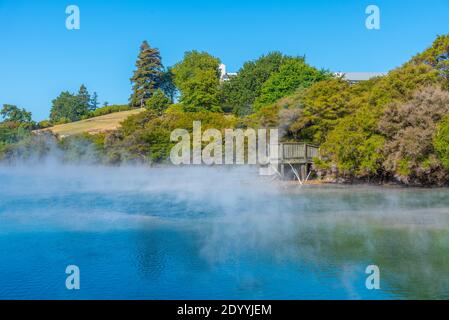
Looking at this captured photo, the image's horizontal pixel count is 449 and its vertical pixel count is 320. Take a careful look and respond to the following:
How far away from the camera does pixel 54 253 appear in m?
13.4

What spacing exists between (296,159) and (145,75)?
57.6 m

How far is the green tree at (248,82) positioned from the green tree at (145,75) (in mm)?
19312

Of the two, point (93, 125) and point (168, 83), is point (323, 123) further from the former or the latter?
point (168, 83)

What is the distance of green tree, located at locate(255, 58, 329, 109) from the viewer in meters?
52.2

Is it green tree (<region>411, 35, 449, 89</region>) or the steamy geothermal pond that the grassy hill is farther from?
the steamy geothermal pond

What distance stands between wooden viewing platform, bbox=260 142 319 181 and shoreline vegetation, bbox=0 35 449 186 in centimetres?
89

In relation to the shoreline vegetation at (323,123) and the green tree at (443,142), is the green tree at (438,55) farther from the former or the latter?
the green tree at (443,142)

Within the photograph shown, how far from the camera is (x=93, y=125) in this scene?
68.9 meters

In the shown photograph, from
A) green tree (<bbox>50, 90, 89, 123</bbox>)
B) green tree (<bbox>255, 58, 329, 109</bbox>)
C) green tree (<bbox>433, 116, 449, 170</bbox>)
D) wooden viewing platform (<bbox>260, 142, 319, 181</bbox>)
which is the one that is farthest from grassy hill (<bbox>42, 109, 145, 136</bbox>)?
green tree (<bbox>433, 116, 449, 170</bbox>)

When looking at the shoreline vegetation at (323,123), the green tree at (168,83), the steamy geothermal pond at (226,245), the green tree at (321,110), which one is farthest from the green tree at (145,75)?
the steamy geothermal pond at (226,245)

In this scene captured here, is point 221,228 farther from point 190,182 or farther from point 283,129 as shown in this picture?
point 283,129

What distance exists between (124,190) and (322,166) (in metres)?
11.5

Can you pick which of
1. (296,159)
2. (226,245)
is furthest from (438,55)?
(226,245)
